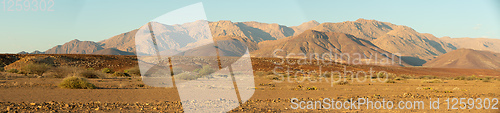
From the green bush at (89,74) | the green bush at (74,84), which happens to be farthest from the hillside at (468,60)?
the green bush at (74,84)

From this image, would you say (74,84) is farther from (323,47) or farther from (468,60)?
(323,47)

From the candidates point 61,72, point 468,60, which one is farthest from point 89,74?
point 468,60

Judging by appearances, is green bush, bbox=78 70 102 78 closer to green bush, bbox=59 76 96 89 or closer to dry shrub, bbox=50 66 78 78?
dry shrub, bbox=50 66 78 78

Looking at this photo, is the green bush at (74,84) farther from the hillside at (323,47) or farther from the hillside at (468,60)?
the hillside at (468,60)

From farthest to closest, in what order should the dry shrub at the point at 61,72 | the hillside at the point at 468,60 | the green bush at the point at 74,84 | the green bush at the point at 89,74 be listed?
the hillside at the point at 468,60
the green bush at the point at 89,74
the dry shrub at the point at 61,72
the green bush at the point at 74,84

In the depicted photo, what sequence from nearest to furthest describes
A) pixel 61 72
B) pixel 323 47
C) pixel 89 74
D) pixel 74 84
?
1. pixel 74 84
2. pixel 61 72
3. pixel 89 74
4. pixel 323 47

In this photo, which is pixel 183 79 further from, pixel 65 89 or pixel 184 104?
pixel 184 104

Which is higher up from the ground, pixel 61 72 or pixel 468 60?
pixel 61 72

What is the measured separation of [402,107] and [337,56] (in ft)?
433

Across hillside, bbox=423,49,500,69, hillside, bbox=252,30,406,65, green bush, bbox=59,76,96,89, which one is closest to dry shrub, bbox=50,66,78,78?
green bush, bbox=59,76,96,89

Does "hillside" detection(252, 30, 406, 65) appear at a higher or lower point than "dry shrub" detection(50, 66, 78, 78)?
higher

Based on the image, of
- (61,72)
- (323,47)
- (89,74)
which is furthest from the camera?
(323,47)

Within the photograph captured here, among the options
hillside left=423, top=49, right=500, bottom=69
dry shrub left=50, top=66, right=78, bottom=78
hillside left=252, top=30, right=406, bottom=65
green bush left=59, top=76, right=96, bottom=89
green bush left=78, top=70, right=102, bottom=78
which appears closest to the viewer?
green bush left=59, top=76, right=96, bottom=89

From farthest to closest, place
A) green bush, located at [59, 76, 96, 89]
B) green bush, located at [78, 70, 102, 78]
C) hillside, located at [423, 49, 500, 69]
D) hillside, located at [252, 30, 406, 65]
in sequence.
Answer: hillside, located at [252, 30, 406, 65]
hillside, located at [423, 49, 500, 69]
green bush, located at [78, 70, 102, 78]
green bush, located at [59, 76, 96, 89]
